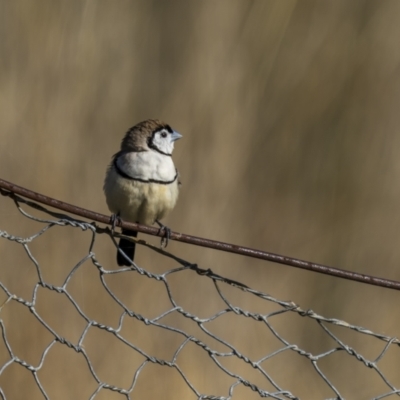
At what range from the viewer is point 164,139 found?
2.72 meters

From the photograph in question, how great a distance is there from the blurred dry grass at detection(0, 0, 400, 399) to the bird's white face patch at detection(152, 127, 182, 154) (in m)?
0.55

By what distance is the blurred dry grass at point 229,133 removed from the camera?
10.4 feet

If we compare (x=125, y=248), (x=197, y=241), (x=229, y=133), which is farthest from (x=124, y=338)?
(x=197, y=241)

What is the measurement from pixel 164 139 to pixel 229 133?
714mm

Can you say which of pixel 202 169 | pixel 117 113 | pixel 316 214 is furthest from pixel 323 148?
pixel 117 113

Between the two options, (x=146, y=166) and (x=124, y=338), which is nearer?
(x=146, y=166)

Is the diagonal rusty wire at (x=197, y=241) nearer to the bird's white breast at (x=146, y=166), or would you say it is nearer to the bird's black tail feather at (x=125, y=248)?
the bird's white breast at (x=146, y=166)

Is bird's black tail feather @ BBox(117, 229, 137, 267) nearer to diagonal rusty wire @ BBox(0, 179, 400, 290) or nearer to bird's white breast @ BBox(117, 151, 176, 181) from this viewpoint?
bird's white breast @ BBox(117, 151, 176, 181)

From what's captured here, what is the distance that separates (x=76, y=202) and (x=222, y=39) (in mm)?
941

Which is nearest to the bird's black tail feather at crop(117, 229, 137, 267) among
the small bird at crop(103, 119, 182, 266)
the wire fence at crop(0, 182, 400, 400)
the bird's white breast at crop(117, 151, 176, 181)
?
the small bird at crop(103, 119, 182, 266)

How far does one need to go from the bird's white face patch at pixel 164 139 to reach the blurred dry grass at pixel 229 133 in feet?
1.81

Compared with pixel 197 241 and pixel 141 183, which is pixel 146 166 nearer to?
pixel 141 183

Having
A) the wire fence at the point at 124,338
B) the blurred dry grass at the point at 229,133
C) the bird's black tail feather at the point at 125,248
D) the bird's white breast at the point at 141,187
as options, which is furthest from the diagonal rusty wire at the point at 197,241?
→ the blurred dry grass at the point at 229,133

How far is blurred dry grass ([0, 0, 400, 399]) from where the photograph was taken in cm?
316
